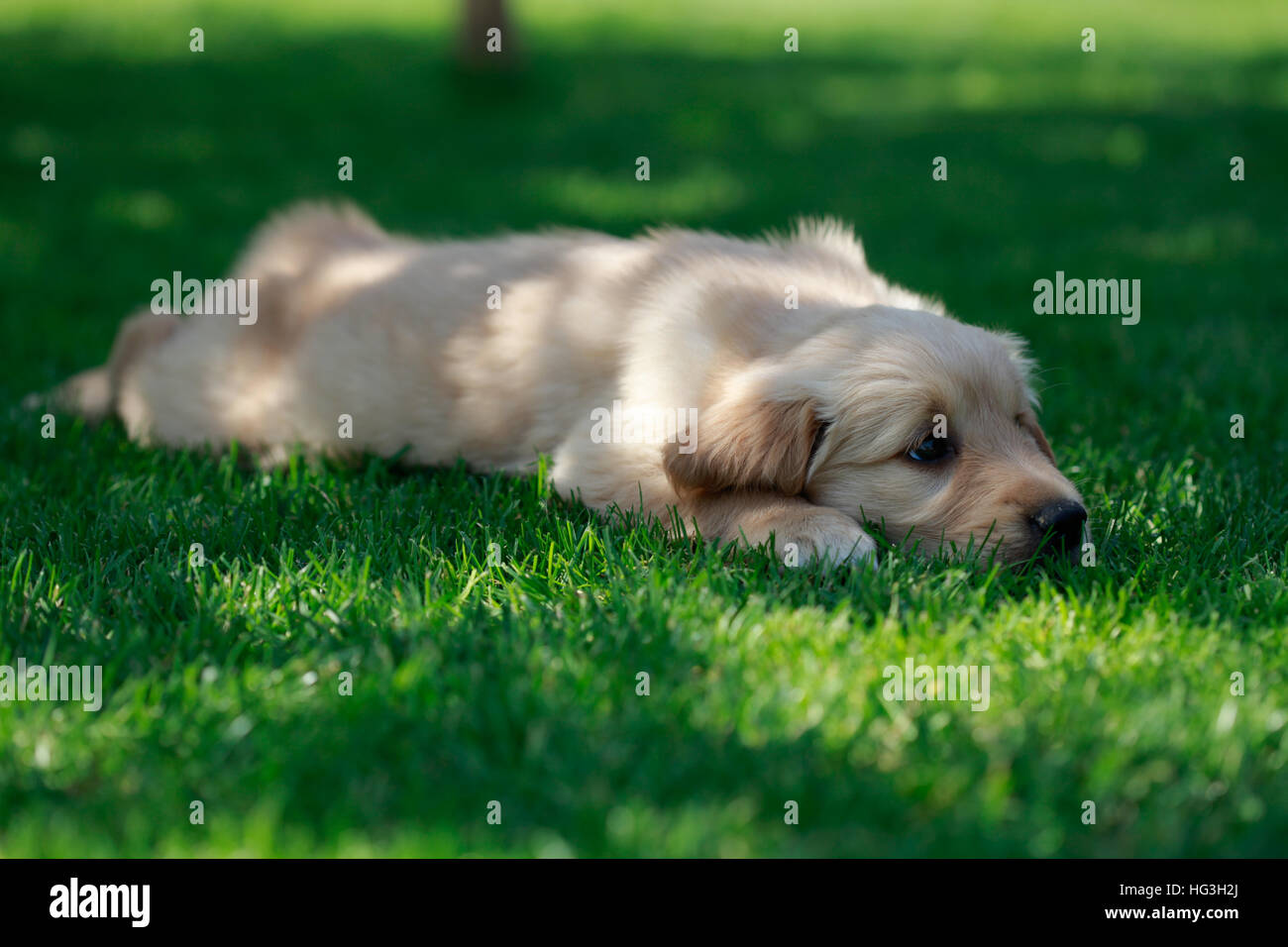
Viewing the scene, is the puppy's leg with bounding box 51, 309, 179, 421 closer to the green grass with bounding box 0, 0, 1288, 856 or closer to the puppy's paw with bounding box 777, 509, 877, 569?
the green grass with bounding box 0, 0, 1288, 856

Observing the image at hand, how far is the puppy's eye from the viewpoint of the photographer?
3.42 meters

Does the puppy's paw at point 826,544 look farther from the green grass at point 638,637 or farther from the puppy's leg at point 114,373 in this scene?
the puppy's leg at point 114,373

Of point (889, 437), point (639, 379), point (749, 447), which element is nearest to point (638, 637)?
point (749, 447)

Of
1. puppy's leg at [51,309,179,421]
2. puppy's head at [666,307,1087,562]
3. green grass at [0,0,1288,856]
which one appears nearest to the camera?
green grass at [0,0,1288,856]

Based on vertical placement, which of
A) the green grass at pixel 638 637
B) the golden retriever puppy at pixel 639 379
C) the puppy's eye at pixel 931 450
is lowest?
the green grass at pixel 638 637

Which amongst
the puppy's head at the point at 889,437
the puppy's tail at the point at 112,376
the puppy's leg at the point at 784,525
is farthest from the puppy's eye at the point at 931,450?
the puppy's tail at the point at 112,376

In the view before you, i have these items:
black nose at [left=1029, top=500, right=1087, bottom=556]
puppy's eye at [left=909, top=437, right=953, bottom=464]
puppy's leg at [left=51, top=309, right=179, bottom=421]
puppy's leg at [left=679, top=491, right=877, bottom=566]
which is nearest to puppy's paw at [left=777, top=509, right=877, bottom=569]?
puppy's leg at [left=679, top=491, right=877, bottom=566]

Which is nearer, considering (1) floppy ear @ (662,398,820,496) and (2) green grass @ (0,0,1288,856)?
(2) green grass @ (0,0,1288,856)

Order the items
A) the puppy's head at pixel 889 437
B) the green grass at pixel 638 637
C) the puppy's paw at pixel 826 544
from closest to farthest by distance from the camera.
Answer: the green grass at pixel 638 637 → the puppy's paw at pixel 826 544 → the puppy's head at pixel 889 437

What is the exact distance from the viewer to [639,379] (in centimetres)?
378

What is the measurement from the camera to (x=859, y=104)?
43.6ft

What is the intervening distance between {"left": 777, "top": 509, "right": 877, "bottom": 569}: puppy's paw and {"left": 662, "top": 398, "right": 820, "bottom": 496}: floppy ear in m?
0.20

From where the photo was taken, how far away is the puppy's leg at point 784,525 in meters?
3.21
